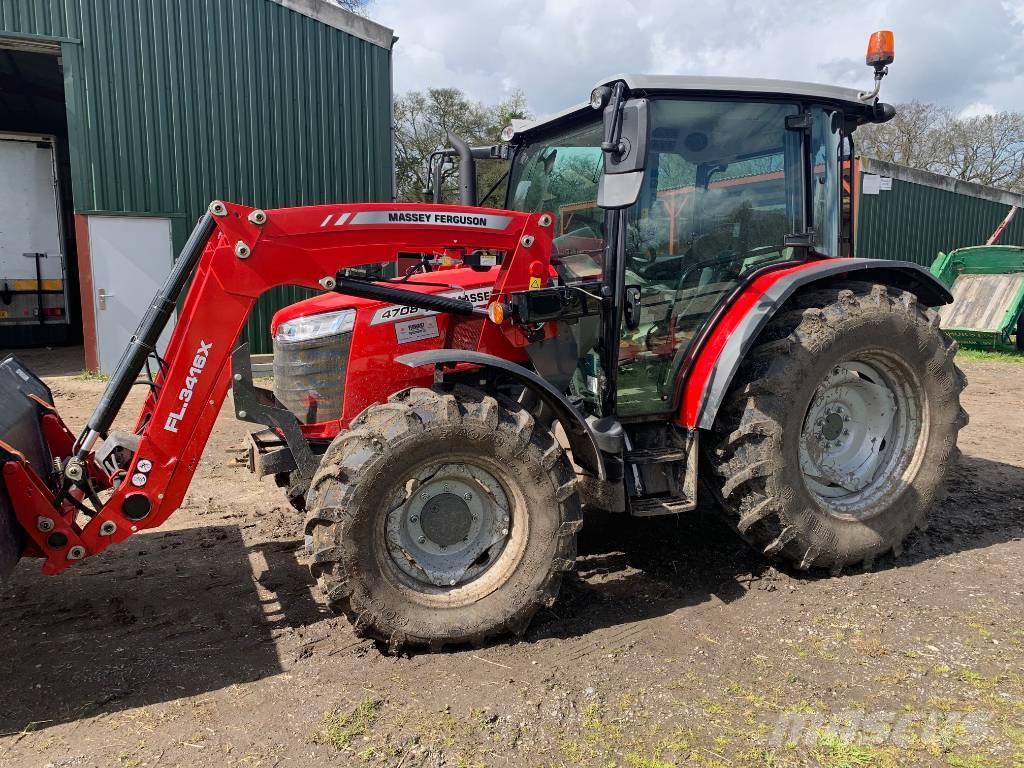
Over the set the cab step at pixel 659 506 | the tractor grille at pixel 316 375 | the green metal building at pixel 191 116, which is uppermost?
the green metal building at pixel 191 116

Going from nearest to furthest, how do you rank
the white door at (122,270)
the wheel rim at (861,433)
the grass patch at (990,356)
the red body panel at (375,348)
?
the red body panel at (375,348), the wheel rim at (861,433), the white door at (122,270), the grass patch at (990,356)

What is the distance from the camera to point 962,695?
2.83 meters

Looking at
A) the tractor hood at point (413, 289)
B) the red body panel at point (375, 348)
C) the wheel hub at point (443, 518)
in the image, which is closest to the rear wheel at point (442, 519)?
the wheel hub at point (443, 518)

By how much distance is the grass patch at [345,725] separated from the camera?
2.54 metres

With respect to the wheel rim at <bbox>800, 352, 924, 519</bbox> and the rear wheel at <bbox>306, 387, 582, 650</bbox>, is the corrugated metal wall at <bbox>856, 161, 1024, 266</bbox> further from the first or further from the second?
the rear wheel at <bbox>306, 387, 582, 650</bbox>

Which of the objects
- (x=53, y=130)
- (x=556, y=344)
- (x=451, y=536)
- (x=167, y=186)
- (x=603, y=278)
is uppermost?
(x=53, y=130)

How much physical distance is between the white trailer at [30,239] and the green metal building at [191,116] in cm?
142

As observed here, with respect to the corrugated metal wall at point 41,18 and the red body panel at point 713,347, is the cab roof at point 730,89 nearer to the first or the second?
the red body panel at point 713,347

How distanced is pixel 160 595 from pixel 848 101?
424cm

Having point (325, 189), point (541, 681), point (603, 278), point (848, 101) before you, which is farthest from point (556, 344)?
point (325, 189)

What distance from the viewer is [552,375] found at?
3.59m

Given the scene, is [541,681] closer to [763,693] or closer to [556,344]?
[763,693]

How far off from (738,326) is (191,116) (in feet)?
29.4

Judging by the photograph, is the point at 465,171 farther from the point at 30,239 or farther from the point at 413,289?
the point at 30,239
